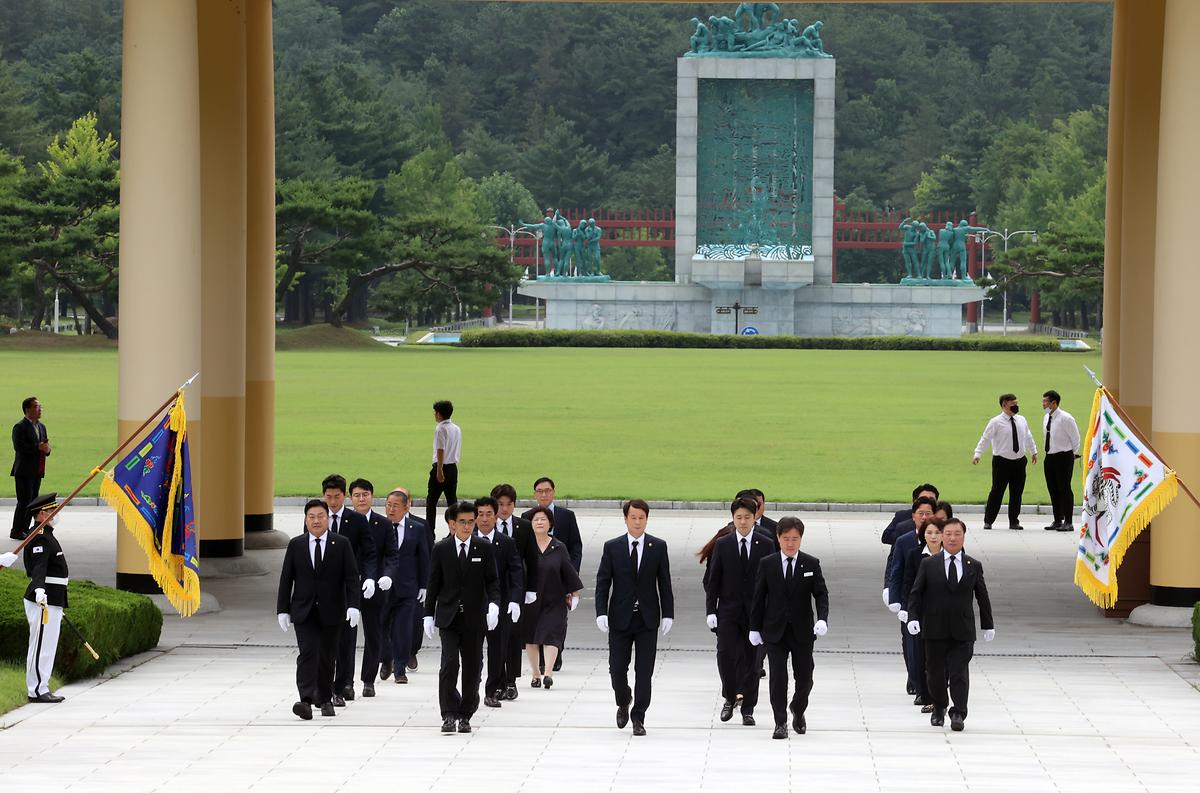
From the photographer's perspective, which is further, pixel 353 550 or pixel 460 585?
pixel 353 550

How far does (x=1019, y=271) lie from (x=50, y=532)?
73637mm

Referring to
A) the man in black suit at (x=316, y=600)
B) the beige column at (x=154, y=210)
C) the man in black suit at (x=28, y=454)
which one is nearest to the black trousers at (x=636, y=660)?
the man in black suit at (x=316, y=600)

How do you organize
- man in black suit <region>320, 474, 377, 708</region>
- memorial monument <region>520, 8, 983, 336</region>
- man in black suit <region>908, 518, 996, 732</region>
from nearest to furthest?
man in black suit <region>908, 518, 996, 732</region>, man in black suit <region>320, 474, 377, 708</region>, memorial monument <region>520, 8, 983, 336</region>

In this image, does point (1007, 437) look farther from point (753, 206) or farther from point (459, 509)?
point (753, 206)

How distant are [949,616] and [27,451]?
44.9 feet

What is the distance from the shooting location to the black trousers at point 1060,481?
23.8 meters

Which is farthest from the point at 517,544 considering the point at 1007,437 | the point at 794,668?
the point at 1007,437

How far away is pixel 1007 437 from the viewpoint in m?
23.8

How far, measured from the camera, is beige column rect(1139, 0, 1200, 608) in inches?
667

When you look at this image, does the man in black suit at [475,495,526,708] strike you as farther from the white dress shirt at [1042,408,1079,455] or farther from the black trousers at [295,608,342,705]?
the white dress shirt at [1042,408,1079,455]

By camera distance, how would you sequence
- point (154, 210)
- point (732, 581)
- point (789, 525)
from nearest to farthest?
point (789, 525) < point (732, 581) < point (154, 210)

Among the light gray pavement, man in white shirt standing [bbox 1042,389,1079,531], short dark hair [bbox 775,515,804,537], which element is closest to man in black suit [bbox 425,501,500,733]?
the light gray pavement

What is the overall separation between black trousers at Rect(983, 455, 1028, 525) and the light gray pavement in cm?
660

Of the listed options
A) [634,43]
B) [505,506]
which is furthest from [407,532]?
[634,43]
